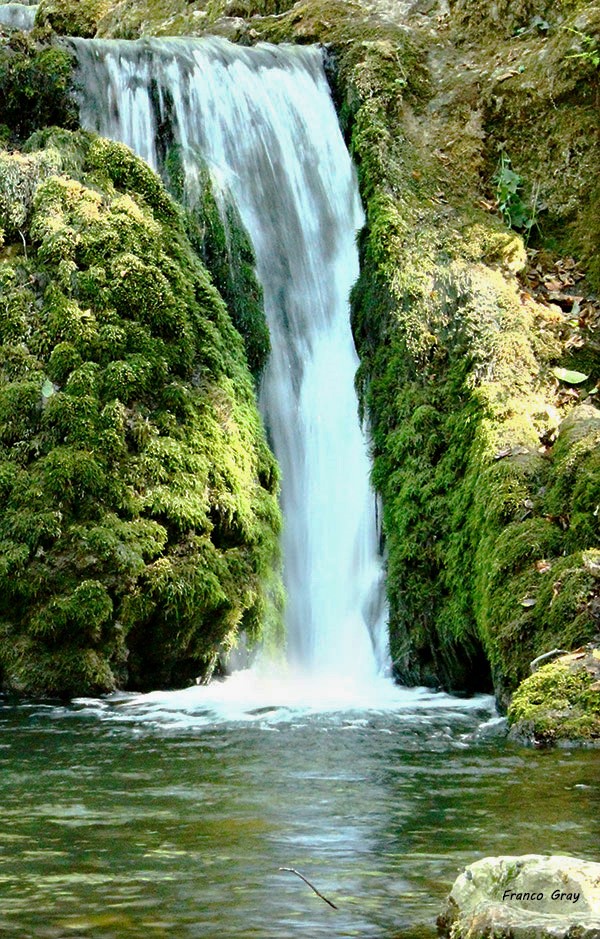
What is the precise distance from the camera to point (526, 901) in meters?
3.30

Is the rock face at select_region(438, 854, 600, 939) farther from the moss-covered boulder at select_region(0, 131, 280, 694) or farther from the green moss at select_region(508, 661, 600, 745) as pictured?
the moss-covered boulder at select_region(0, 131, 280, 694)

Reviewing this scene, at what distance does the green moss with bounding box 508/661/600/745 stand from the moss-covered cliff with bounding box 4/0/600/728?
21.6 inches

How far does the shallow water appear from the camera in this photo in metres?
4.02

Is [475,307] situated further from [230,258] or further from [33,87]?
[33,87]

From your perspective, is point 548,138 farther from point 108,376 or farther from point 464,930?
point 464,930

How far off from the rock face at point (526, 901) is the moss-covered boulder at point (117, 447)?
19.5 feet

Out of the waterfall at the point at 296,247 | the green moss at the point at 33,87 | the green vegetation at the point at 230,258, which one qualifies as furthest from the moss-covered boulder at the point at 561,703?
the green moss at the point at 33,87

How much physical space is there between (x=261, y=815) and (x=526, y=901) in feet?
7.45

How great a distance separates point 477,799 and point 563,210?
831 cm

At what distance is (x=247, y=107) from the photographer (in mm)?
12781

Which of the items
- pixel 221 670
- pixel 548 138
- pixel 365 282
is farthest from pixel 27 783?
pixel 548 138

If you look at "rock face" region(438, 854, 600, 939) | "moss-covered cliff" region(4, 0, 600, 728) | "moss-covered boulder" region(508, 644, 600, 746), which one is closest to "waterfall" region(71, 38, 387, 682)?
"moss-covered cliff" region(4, 0, 600, 728)

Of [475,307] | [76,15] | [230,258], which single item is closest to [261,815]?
[475,307]

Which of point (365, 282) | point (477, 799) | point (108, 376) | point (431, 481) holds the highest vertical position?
point (365, 282)
